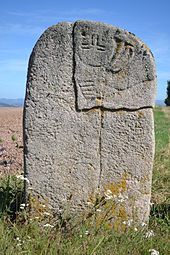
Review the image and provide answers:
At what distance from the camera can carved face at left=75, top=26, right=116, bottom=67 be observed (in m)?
4.00

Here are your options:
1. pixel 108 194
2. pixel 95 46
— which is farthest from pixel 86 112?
pixel 108 194

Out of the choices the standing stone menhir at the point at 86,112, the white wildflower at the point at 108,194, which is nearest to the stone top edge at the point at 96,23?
the standing stone menhir at the point at 86,112

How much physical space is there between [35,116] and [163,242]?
1.51 meters

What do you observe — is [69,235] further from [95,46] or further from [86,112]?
[95,46]

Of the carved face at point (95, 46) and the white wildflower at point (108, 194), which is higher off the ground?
the carved face at point (95, 46)

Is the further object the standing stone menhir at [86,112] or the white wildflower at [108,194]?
the standing stone menhir at [86,112]

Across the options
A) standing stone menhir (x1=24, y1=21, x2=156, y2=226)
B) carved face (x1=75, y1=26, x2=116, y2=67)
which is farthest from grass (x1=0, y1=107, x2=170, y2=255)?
carved face (x1=75, y1=26, x2=116, y2=67)

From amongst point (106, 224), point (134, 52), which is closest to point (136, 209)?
point (106, 224)

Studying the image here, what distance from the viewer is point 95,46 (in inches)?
158

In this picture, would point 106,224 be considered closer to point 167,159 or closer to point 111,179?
point 111,179

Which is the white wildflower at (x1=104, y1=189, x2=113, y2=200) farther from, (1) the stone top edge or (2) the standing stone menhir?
(1) the stone top edge

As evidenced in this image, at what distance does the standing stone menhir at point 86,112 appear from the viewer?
157 inches

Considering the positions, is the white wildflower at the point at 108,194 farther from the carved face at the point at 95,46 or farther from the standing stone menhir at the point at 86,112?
the carved face at the point at 95,46

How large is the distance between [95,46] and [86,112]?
59 cm
